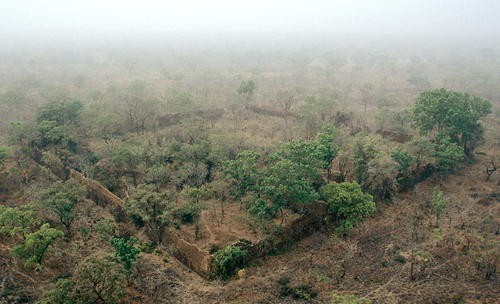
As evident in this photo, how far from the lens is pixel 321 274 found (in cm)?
1988

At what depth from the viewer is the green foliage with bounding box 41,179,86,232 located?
21.3 m

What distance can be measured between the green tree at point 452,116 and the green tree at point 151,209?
2083cm

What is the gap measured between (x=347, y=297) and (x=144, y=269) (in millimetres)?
9591

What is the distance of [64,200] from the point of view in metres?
21.3

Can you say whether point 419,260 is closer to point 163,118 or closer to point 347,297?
point 347,297

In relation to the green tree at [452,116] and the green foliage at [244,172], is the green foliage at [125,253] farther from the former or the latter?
the green tree at [452,116]

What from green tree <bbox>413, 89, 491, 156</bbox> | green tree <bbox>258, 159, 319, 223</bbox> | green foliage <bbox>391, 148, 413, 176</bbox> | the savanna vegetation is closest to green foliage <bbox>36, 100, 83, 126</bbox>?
the savanna vegetation

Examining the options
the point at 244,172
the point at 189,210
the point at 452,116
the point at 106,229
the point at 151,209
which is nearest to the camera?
the point at 106,229

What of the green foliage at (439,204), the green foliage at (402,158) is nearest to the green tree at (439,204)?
the green foliage at (439,204)

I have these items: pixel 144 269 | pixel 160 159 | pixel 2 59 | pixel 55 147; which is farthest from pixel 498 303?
pixel 2 59

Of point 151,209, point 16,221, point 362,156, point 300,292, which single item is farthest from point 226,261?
point 362,156

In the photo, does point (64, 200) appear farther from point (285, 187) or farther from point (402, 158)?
point (402, 158)

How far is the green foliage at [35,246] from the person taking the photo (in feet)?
60.6

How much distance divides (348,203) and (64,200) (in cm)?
1439
